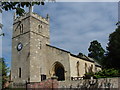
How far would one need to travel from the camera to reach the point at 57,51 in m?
28.9

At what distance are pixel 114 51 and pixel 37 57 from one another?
12061 mm

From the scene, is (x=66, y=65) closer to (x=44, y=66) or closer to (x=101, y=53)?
(x=44, y=66)

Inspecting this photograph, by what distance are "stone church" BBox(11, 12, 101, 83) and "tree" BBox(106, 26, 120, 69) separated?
513 centimetres

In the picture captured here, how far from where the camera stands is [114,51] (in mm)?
26453

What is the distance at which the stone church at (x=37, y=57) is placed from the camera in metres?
27.6

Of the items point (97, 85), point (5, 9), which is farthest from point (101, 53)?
point (5, 9)

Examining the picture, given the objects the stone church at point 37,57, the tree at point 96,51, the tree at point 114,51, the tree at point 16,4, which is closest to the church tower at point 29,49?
the stone church at point 37,57

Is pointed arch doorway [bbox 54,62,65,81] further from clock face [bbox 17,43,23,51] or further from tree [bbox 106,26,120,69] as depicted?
tree [bbox 106,26,120,69]

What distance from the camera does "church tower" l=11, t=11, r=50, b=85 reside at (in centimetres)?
2798

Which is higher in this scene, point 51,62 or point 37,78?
point 51,62

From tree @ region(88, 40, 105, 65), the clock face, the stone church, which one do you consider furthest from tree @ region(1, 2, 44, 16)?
tree @ region(88, 40, 105, 65)

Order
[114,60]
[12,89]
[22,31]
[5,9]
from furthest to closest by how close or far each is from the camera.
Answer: [22,31]
[114,60]
[12,89]
[5,9]

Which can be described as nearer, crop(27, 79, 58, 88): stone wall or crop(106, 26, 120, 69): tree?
crop(27, 79, 58, 88): stone wall

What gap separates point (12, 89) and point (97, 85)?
547 inches
